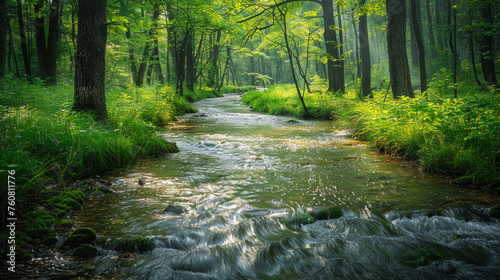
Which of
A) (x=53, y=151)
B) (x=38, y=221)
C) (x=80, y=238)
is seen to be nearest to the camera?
(x=80, y=238)

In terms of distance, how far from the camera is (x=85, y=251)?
230 cm

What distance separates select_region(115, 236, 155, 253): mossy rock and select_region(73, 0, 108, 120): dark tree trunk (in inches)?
154

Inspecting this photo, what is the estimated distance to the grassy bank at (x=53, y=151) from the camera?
269 centimetres

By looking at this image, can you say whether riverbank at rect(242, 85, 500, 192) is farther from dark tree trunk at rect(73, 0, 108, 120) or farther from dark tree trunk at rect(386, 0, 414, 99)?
dark tree trunk at rect(73, 0, 108, 120)

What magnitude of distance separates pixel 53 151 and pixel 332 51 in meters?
12.1

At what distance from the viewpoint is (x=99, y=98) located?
5.65 metres

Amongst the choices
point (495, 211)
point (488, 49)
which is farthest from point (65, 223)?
point (488, 49)

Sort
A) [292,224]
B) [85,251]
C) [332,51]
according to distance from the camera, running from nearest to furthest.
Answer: [85,251]
[292,224]
[332,51]

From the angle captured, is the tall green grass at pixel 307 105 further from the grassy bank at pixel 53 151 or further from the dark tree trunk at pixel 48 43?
the dark tree trunk at pixel 48 43

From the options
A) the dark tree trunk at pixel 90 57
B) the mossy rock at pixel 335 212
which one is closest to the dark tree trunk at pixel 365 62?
the mossy rock at pixel 335 212

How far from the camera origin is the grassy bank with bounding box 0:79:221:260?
269cm

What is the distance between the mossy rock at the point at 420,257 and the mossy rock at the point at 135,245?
2.24 metres

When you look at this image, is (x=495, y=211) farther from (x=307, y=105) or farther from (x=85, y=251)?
(x=307, y=105)

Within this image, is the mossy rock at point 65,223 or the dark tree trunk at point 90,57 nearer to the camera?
the mossy rock at point 65,223
